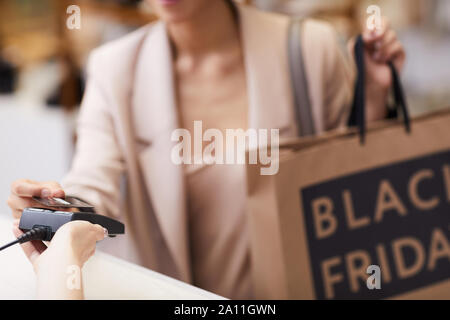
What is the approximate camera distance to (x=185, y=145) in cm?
67

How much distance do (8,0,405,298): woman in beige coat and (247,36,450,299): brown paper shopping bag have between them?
11 centimetres

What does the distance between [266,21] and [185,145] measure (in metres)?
0.22

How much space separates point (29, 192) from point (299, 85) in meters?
0.44

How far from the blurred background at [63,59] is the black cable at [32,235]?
0.86m

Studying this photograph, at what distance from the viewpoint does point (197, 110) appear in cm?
68

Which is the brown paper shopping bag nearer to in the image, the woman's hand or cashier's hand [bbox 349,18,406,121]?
cashier's hand [bbox 349,18,406,121]

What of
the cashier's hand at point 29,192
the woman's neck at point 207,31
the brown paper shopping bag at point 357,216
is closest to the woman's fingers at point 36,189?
the cashier's hand at point 29,192

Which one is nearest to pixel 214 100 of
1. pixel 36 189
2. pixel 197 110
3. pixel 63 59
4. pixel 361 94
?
pixel 197 110

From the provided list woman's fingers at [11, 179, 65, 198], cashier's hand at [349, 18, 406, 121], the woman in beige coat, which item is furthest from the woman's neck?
woman's fingers at [11, 179, 65, 198]

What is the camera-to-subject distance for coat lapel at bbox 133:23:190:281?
64cm

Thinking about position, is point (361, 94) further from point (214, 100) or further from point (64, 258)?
point (64, 258)

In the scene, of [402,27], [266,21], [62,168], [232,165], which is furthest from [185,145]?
[402,27]

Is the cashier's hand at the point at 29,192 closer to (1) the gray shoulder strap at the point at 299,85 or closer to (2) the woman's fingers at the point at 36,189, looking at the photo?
(2) the woman's fingers at the point at 36,189
